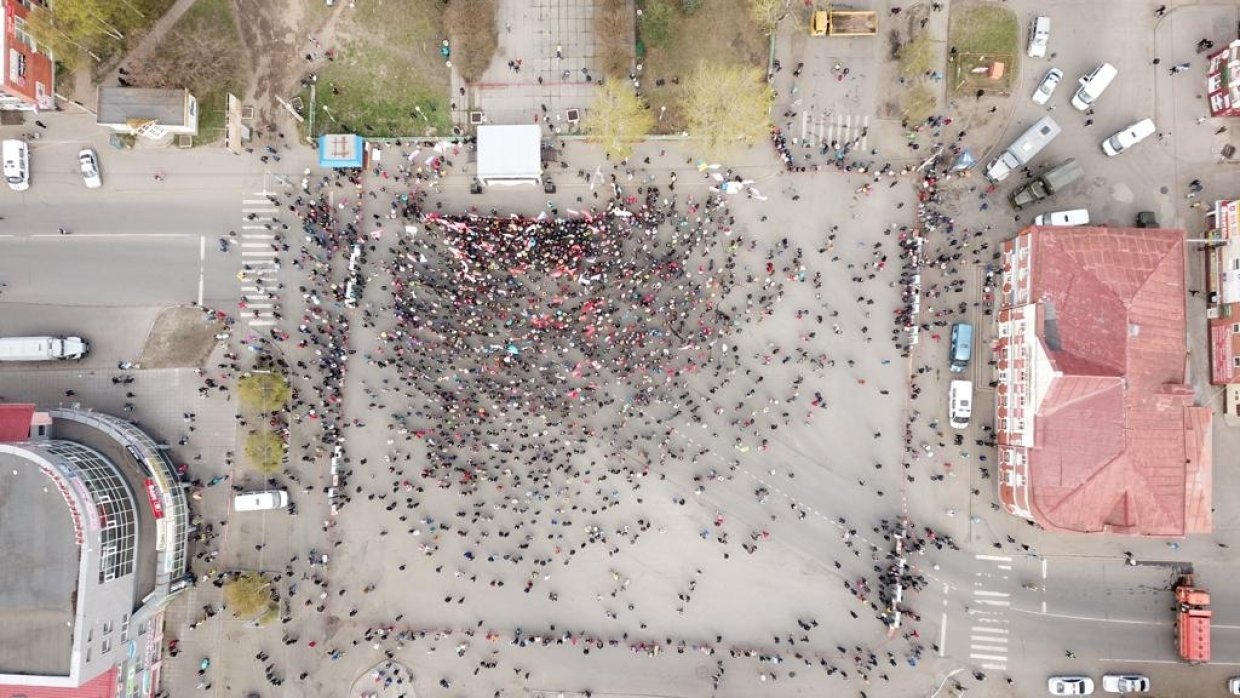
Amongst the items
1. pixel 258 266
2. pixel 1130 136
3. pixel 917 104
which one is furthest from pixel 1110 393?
pixel 258 266

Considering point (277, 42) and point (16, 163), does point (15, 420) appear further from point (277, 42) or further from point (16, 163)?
point (277, 42)

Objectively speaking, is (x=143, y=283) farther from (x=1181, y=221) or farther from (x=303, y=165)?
(x=1181, y=221)

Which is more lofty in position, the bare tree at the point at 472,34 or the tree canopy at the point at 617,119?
the bare tree at the point at 472,34

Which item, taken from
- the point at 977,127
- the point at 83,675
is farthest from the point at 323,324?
the point at 977,127

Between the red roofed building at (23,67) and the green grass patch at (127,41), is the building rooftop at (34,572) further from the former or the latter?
the green grass patch at (127,41)

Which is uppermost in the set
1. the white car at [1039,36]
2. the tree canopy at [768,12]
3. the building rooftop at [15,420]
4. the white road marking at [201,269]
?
the tree canopy at [768,12]

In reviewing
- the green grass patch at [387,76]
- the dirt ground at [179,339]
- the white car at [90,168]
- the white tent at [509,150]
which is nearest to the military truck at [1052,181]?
the white tent at [509,150]

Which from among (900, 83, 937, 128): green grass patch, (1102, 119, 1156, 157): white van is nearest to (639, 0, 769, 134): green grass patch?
(900, 83, 937, 128): green grass patch
